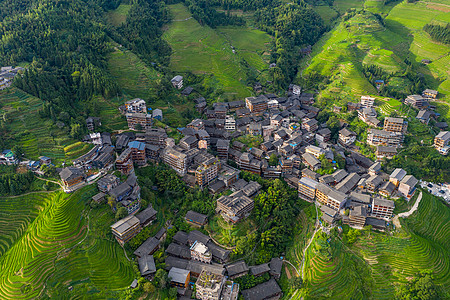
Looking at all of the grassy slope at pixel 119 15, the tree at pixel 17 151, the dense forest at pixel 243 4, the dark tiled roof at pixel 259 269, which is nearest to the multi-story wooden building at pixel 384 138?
the dark tiled roof at pixel 259 269

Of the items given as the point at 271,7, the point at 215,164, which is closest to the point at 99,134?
the point at 215,164

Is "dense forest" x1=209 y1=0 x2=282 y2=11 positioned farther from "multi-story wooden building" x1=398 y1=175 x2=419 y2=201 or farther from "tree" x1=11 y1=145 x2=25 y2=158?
"tree" x1=11 y1=145 x2=25 y2=158

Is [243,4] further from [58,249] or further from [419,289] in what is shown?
[419,289]

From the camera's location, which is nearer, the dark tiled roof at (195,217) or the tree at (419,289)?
the tree at (419,289)

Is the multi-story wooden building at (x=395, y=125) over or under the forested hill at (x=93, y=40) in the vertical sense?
under

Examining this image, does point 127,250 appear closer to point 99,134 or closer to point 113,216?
point 113,216

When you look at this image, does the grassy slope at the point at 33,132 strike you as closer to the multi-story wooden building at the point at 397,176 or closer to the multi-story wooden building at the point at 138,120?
the multi-story wooden building at the point at 138,120

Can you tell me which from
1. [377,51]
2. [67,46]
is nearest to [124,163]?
[67,46]
